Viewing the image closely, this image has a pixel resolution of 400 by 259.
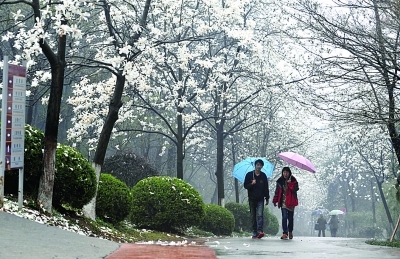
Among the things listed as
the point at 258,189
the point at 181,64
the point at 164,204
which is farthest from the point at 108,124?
the point at 181,64

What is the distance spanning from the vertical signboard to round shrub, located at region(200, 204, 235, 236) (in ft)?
43.2

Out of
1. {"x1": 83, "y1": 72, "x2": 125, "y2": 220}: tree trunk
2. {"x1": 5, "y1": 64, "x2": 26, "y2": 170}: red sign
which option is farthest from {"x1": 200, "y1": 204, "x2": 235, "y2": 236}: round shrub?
{"x1": 5, "y1": 64, "x2": 26, "y2": 170}: red sign

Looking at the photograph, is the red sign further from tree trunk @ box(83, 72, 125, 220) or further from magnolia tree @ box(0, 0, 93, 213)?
tree trunk @ box(83, 72, 125, 220)

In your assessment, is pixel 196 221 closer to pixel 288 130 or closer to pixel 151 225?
pixel 151 225

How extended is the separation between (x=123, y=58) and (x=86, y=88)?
731cm

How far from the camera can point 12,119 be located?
11734 mm

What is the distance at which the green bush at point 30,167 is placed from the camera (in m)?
13.2

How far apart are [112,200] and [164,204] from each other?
2737mm

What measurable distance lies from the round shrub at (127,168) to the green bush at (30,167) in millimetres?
11132

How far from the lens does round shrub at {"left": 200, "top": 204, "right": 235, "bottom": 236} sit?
24.5 meters

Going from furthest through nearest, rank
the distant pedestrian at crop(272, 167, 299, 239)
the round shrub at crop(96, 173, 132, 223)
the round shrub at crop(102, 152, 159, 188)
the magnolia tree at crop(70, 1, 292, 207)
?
the round shrub at crop(102, 152, 159, 188) → the magnolia tree at crop(70, 1, 292, 207) → the round shrub at crop(96, 173, 132, 223) → the distant pedestrian at crop(272, 167, 299, 239)

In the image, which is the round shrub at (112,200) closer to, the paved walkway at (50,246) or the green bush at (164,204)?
the green bush at (164,204)

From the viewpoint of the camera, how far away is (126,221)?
815 inches

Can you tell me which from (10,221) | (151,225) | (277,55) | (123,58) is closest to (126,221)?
(151,225)
